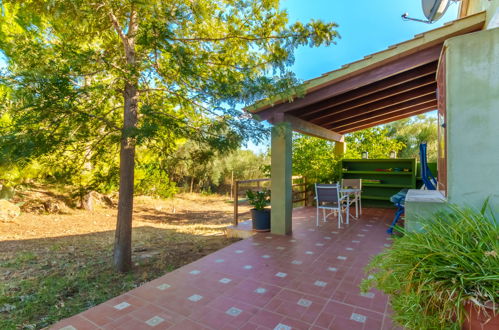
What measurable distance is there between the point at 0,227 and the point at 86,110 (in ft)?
17.5

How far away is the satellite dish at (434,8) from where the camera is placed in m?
2.86

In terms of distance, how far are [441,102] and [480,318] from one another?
2328 millimetres

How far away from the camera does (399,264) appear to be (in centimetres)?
161

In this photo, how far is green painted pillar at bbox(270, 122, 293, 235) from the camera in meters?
4.95

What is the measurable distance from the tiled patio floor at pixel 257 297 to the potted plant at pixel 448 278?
0.83m

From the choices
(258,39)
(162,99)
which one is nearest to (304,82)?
(258,39)

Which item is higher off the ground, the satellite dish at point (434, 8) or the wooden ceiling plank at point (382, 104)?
the satellite dish at point (434, 8)

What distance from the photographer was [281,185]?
4980 mm

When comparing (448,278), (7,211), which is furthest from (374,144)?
(7,211)

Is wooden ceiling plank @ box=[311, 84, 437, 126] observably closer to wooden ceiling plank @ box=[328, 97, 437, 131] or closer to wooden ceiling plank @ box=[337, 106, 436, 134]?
wooden ceiling plank @ box=[328, 97, 437, 131]

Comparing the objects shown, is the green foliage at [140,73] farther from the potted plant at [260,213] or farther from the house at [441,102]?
the potted plant at [260,213]

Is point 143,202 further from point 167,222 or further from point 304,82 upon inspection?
point 304,82

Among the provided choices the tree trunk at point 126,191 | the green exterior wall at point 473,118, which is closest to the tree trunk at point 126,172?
the tree trunk at point 126,191

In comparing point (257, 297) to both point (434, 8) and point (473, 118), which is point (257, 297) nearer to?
point (473, 118)
